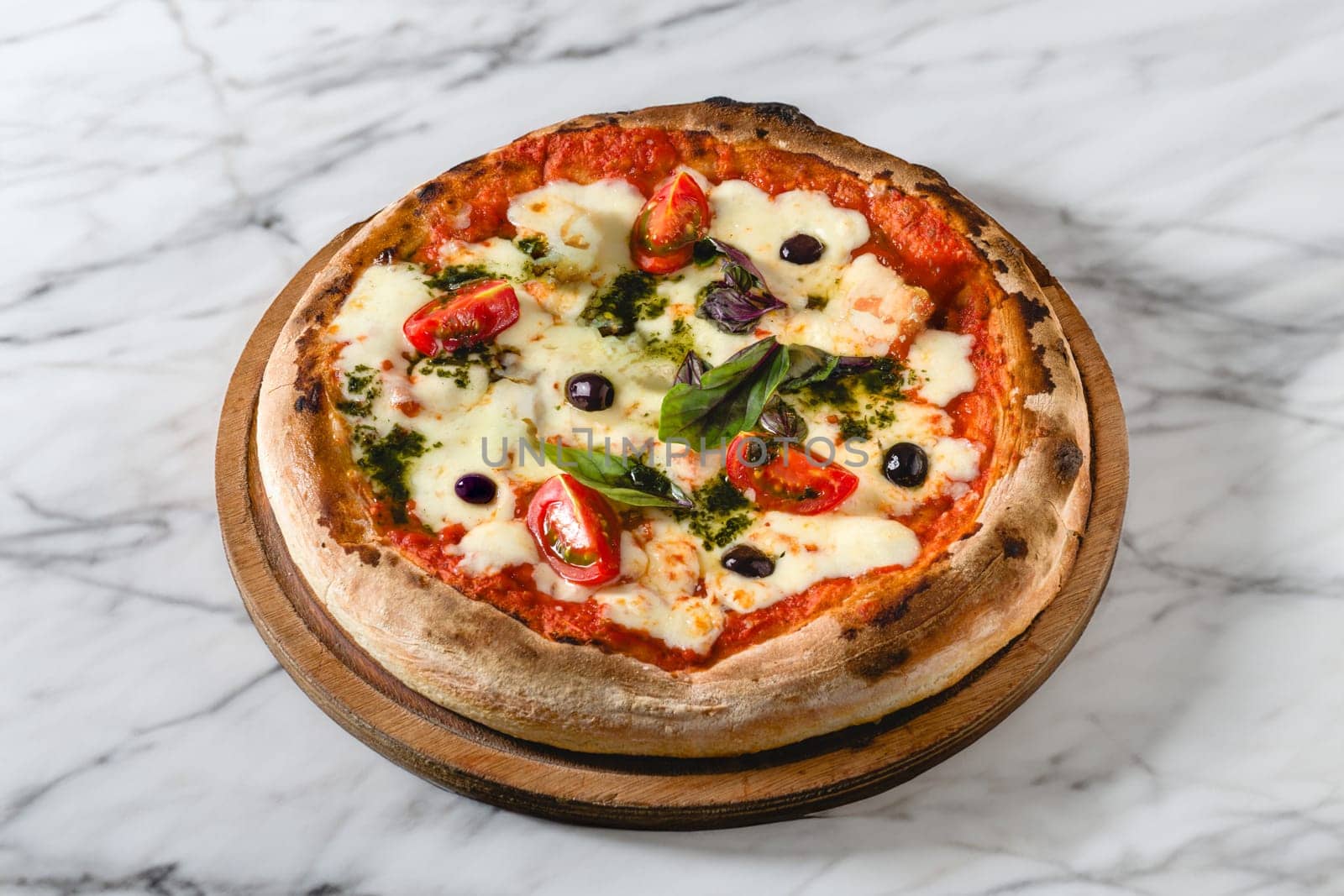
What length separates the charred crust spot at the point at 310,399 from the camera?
3500 mm

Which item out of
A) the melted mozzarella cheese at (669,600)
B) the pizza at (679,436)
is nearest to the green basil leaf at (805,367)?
the pizza at (679,436)

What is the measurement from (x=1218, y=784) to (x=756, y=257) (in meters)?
1.70

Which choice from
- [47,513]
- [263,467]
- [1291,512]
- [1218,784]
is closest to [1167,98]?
[1291,512]

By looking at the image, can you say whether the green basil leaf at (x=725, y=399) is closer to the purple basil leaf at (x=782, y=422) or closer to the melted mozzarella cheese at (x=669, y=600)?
the purple basil leaf at (x=782, y=422)

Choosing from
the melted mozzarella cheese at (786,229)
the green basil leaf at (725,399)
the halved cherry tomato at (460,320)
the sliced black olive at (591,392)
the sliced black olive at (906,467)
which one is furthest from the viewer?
the melted mozzarella cheese at (786,229)

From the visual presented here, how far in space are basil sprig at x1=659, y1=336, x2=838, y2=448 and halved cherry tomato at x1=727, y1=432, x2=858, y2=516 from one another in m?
0.08

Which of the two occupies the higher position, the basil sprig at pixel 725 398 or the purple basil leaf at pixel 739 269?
the purple basil leaf at pixel 739 269

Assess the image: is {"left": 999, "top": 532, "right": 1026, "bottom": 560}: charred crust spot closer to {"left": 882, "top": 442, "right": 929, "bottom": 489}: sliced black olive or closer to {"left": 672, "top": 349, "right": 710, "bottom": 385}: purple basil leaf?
{"left": 882, "top": 442, "right": 929, "bottom": 489}: sliced black olive

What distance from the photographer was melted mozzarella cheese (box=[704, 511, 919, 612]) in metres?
3.30

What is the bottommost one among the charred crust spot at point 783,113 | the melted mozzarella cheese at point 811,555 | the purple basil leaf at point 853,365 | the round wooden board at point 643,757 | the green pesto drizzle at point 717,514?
the round wooden board at point 643,757

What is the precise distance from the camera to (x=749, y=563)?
331 cm

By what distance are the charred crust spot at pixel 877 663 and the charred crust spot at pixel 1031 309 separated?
990 mm

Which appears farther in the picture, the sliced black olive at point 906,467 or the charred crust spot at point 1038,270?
the charred crust spot at point 1038,270

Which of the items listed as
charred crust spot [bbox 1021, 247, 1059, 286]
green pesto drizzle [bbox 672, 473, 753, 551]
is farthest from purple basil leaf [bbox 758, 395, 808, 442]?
charred crust spot [bbox 1021, 247, 1059, 286]
